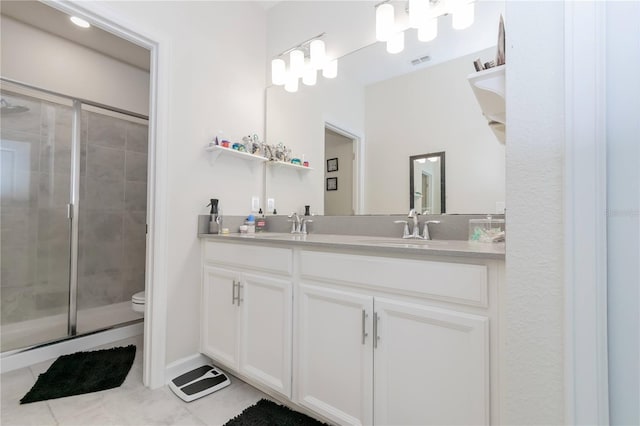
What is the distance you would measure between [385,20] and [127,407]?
2.53 metres

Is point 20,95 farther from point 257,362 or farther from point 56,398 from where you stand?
point 257,362

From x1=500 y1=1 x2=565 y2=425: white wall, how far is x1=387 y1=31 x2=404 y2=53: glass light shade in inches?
54.6

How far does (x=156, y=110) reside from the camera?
166 cm

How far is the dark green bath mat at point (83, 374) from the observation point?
61.4 inches

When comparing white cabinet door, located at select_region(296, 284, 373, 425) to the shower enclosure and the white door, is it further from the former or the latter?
the shower enclosure

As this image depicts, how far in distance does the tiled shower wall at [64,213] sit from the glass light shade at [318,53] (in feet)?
7.01

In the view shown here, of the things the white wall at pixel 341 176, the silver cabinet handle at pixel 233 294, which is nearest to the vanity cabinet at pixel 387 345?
the silver cabinet handle at pixel 233 294

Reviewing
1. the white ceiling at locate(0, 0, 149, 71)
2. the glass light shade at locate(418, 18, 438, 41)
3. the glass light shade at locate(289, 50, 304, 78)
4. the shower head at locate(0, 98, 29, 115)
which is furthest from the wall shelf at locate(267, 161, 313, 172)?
the shower head at locate(0, 98, 29, 115)

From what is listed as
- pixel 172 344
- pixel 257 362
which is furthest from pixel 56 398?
pixel 257 362

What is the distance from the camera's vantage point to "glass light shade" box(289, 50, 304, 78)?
211 cm

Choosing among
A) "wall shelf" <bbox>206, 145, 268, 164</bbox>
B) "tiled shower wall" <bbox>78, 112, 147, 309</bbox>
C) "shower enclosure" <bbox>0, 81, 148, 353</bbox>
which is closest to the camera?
"wall shelf" <bbox>206, 145, 268, 164</bbox>

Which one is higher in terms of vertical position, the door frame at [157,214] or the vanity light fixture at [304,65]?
the vanity light fixture at [304,65]

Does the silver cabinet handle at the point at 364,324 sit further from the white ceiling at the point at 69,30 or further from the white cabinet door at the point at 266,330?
the white ceiling at the point at 69,30

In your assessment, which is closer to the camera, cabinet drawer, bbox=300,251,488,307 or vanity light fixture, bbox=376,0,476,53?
cabinet drawer, bbox=300,251,488,307
